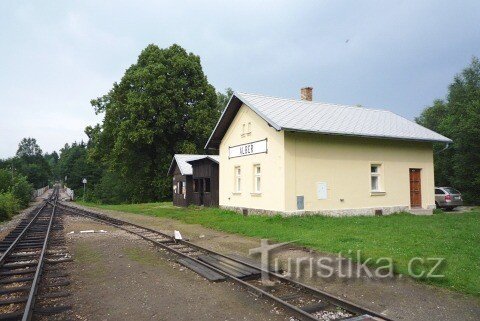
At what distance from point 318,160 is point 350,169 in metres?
1.89

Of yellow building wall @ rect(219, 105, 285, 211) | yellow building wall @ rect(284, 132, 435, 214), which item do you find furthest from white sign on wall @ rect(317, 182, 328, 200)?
yellow building wall @ rect(219, 105, 285, 211)

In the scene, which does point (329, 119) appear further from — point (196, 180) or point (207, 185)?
point (196, 180)

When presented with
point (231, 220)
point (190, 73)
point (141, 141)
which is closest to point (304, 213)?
point (231, 220)

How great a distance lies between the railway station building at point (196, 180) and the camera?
75.4 ft

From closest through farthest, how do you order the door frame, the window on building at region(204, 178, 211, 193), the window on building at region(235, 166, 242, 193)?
1. the door frame
2. the window on building at region(235, 166, 242, 193)
3. the window on building at region(204, 178, 211, 193)

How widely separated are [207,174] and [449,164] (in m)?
21.2

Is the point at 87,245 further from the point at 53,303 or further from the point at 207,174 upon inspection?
the point at 207,174

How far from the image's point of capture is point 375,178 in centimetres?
1845

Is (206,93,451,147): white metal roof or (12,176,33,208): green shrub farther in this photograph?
(12,176,33,208): green shrub

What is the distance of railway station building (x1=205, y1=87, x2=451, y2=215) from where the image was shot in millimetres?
16016

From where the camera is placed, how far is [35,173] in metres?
94.4

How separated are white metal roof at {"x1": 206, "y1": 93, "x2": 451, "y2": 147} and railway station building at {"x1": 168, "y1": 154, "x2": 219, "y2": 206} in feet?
8.20

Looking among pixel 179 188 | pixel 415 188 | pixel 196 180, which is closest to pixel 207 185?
pixel 196 180

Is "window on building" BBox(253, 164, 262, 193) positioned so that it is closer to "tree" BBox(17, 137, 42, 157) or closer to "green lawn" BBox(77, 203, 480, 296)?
"green lawn" BBox(77, 203, 480, 296)
